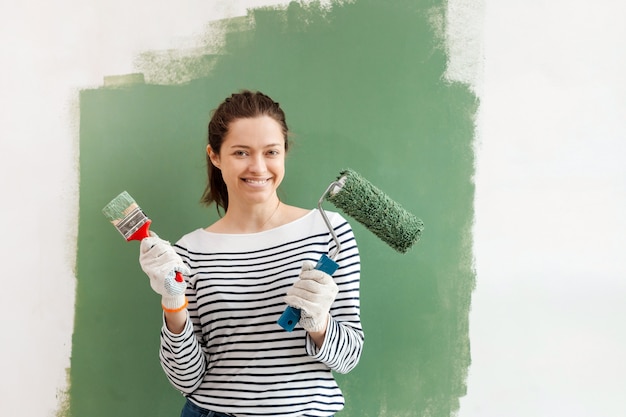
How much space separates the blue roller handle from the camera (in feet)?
3.46

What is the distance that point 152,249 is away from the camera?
3.62 ft

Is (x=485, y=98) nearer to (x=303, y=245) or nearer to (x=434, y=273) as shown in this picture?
(x=434, y=273)

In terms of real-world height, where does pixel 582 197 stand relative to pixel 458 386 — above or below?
above

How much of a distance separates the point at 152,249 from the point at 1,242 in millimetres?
661

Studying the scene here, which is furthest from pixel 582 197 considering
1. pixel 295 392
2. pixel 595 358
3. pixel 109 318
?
pixel 109 318

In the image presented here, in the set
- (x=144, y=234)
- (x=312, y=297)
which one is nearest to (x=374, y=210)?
(x=312, y=297)

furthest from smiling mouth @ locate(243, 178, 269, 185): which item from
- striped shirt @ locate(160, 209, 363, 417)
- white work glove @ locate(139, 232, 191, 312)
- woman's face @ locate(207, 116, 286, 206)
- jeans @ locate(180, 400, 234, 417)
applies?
jeans @ locate(180, 400, 234, 417)

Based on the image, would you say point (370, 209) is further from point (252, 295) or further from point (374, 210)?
point (252, 295)

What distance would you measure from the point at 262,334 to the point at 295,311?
0.15 metres

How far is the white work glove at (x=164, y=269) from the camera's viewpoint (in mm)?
1086

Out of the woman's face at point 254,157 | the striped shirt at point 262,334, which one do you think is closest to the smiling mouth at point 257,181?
the woman's face at point 254,157

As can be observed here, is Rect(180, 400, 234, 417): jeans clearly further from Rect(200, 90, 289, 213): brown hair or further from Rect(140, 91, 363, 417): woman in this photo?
Rect(200, 90, 289, 213): brown hair

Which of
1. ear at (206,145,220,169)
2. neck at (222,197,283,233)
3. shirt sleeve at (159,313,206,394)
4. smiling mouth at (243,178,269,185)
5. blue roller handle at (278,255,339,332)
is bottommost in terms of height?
shirt sleeve at (159,313,206,394)

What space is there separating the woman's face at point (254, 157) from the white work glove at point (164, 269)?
205 mm
